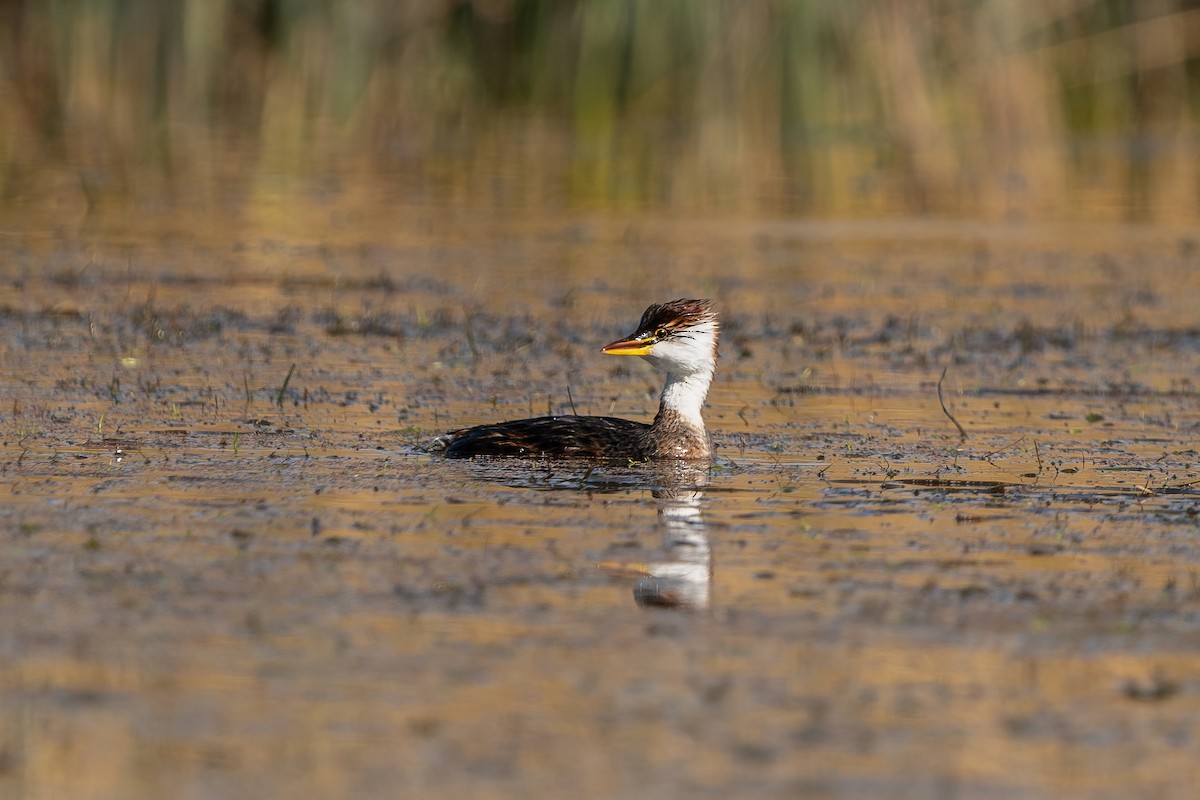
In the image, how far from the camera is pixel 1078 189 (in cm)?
2209

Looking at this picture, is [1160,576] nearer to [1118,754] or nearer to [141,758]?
[1118,754]

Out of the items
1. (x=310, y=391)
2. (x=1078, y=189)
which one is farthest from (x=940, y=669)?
(x=1078, y=189)

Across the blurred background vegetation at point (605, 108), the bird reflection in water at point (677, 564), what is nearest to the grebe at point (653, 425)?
the bird reflection in water at point (677, 564)

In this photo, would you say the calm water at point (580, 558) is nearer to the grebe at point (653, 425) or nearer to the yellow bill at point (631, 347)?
the grebe at point (653, 425)

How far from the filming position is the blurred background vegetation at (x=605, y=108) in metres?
21.0

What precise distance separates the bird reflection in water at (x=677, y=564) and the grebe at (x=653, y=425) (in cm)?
73

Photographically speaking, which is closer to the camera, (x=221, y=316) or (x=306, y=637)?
(x=306, y=637)

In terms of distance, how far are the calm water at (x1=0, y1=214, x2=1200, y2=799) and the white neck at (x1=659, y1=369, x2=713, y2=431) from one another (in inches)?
12.3

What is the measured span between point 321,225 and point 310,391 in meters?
7.81

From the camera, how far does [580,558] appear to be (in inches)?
278

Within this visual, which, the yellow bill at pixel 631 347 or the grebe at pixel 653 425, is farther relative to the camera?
the yellow bill at pixel 631 347

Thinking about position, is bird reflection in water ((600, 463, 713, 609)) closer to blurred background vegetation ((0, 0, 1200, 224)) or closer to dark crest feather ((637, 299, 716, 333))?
dark crest feather ((637, 299, 716, 333))

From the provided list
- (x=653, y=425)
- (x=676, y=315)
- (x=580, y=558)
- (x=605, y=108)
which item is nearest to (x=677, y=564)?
(x=580, y=558)

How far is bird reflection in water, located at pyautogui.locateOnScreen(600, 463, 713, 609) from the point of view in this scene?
6.58 metres
